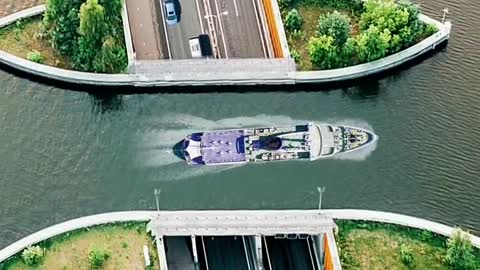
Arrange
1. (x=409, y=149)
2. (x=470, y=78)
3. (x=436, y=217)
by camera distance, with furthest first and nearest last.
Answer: (x=470, y=78), (x=409, y=149), (x=436, y=217)

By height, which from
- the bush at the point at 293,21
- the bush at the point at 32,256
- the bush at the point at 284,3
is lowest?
the bush at the point at 32,256

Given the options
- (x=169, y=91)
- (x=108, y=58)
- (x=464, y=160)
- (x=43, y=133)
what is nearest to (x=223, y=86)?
(x=169, y=91)

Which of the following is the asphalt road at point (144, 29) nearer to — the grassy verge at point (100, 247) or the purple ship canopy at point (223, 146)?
the purple ship canopy at point (223, 146)

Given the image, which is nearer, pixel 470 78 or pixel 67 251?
pixel 67 251

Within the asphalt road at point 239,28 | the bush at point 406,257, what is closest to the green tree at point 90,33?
the asphalt road at point 239,28

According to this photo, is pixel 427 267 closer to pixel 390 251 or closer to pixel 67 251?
pixel 390 251

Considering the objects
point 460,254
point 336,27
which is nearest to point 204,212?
point 460,254

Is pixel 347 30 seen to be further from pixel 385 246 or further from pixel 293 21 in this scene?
pixel 385 246
